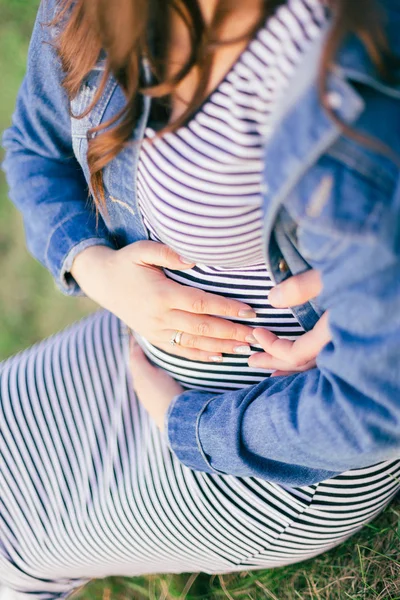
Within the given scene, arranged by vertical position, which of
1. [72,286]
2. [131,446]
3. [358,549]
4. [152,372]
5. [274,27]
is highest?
[274,27]

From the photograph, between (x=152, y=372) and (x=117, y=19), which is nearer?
(x=117, y=19)

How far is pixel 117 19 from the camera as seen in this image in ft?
2.78

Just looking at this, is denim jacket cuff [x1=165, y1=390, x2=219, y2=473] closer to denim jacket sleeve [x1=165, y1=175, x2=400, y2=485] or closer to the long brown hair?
denim jacket sleeve [x1=165, y1=175, x2=400, y2=485]

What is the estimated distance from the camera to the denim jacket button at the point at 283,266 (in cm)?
99

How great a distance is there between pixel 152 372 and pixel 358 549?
26.9 inches

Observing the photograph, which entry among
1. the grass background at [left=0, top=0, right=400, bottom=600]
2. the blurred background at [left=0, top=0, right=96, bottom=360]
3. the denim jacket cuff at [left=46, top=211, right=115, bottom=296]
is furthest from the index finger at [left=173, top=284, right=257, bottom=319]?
the blurred background at [left=0, top=0, right=96, bottom=360]

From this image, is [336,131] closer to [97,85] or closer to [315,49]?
[315,49]

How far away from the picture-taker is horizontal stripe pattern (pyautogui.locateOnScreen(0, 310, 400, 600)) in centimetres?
123

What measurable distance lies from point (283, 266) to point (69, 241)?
56 centimetres

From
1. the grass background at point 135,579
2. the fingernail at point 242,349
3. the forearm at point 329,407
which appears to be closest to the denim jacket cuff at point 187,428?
the forearm at point 329,407

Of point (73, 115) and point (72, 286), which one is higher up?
point (73, 115)

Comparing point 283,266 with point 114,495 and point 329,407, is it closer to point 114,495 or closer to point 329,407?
point 329,407

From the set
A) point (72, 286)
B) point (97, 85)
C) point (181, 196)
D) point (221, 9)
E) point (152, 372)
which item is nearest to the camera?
point (221, 9)

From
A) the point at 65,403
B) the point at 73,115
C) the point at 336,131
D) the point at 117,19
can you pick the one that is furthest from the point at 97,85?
the point at 65,403
